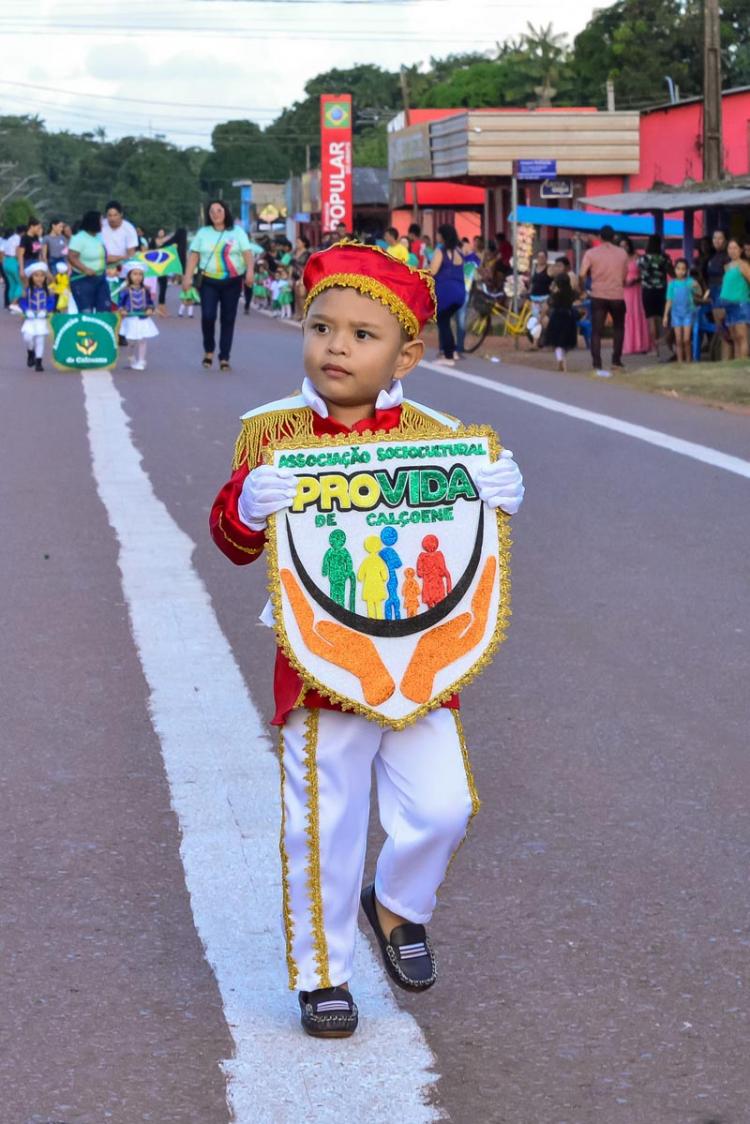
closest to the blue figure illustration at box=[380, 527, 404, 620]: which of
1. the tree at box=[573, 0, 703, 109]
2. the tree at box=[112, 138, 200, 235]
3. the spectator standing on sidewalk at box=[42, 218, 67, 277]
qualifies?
the spectator standing on sidewalk at box=[42, 218, 67, 277]

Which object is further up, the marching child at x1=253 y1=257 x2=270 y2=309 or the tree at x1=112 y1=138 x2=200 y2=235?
the tree at x1=112 y1=138 x2=200 y2=235

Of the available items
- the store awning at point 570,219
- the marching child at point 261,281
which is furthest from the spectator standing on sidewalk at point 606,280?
the marching child at point 261,281

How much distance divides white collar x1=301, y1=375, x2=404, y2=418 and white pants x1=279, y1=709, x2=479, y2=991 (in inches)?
22.1

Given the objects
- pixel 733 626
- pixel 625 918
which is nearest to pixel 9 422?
pixel 733 626

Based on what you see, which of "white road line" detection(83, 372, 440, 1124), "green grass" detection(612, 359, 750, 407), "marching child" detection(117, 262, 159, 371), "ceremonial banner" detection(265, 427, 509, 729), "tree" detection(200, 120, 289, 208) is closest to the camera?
"white road line" detection(83, 372, 440, 1124)

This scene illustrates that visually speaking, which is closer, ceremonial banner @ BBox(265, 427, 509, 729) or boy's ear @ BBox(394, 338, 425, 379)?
ceremonial banner @ BBox(265, 427, 509, 729)

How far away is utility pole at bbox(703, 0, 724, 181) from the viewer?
91.4ft

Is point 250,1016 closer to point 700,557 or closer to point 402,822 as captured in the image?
point 402,822

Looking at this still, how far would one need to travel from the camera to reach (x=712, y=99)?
94.0 ft

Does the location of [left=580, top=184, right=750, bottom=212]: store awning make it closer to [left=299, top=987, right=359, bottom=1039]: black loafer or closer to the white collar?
the white collar

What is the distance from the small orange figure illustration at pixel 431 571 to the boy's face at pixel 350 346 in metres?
0.30

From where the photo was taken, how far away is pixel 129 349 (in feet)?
81.9

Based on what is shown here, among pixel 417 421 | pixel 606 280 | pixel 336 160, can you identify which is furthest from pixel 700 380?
pixel 336 160

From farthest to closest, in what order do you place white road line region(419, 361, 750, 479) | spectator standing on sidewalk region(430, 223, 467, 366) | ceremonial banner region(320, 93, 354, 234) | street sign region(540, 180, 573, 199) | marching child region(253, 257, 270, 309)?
ceremonial banner region(320, 93, 354, 234), marching child region(253, 257, 270, 309), street sign region(540, 180, 573, 199), spectator standing on sidewalk region(430, 223, 467, 366), white road line region(419, 361, 750, 479)
